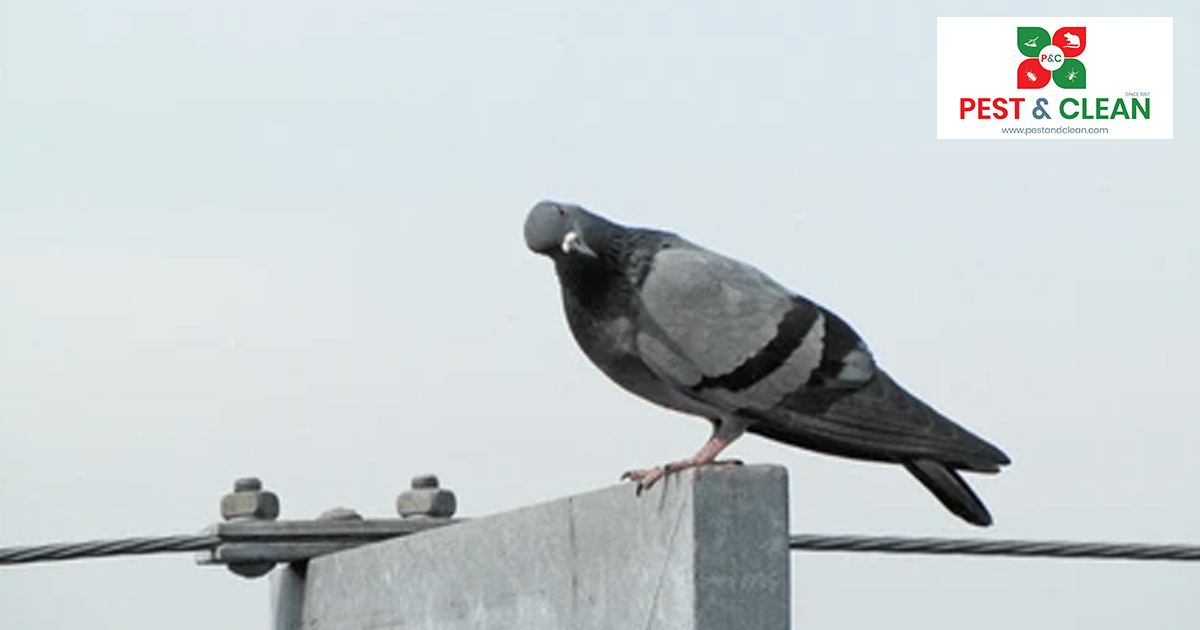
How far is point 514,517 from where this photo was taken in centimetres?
839

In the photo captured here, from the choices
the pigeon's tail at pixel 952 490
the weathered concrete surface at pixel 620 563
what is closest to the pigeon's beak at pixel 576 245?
the weathered concrete surface at pixel 620 563

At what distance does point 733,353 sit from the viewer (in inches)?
324

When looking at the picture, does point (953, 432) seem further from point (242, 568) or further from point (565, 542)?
point (242, 568)

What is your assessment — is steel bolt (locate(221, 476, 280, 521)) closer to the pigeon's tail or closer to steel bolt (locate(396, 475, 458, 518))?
steel bolt (locate(396, 475, 458, 518))

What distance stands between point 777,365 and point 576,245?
608 mm

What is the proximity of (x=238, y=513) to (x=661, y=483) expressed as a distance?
3467 mm

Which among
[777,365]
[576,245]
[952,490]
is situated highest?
[576,245]

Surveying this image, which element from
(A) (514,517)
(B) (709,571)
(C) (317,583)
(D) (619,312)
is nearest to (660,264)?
(D) (619,312)

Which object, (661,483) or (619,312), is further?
(619,312)

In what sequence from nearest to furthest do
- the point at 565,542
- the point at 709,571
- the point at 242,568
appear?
1. the point at 709,571
2. the point at 565,542
3. the point at 242,568

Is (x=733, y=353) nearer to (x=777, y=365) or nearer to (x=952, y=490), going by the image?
(x=777, y=365)

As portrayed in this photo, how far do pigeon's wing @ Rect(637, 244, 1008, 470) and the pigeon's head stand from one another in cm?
20

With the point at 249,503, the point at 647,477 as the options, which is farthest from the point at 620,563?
the point at 249,503

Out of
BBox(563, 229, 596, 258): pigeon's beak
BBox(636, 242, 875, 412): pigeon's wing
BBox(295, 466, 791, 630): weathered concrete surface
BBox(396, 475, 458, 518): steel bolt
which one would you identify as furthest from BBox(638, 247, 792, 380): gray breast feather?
BBox(396, 475, 458, 518): steel bolt
